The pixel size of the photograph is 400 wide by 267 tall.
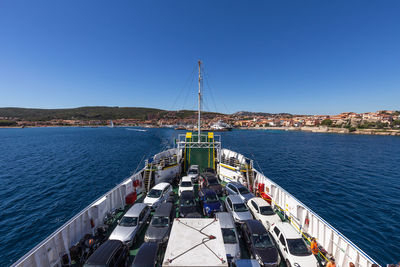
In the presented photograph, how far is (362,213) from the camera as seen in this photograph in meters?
16.8

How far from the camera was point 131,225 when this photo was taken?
906 cm

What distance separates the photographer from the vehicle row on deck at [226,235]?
6.75 metres

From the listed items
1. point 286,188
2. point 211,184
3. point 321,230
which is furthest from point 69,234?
point 286,188

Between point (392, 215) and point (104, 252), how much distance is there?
1046 inches

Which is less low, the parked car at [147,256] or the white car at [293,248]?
the parked car at [147,256]

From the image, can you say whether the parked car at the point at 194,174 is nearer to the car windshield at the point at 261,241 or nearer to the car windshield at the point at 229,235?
the car windshield at the point at 229,235

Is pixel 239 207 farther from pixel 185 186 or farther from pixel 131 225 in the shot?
pixel 131 225

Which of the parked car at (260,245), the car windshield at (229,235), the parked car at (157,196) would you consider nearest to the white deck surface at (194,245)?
the car windshield at (229,235)

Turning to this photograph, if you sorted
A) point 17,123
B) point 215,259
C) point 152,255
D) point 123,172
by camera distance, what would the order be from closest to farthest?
1. point 215,259
2. point 152,255
3. point 123,172
4. point 17,123

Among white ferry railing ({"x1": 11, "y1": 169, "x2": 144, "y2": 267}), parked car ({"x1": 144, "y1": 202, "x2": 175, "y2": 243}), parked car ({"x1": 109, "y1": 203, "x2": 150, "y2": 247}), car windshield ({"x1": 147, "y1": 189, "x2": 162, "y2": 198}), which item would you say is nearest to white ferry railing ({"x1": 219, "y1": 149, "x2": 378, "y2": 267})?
parked car ({"x1": 144, "y1": 202, "x2": 175, "y2": 243})

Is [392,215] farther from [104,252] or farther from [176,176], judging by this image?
[104,252]

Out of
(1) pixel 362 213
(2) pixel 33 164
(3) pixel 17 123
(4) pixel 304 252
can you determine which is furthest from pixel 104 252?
(3) pixel 17 123

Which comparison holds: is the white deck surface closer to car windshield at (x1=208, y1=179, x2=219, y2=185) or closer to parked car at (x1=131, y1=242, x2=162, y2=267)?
parked car at (x1=131, y1=242, x2=162, y2=267)

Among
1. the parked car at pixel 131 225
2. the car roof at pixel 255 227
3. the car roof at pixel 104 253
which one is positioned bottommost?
the parked car at pixel 131 225
